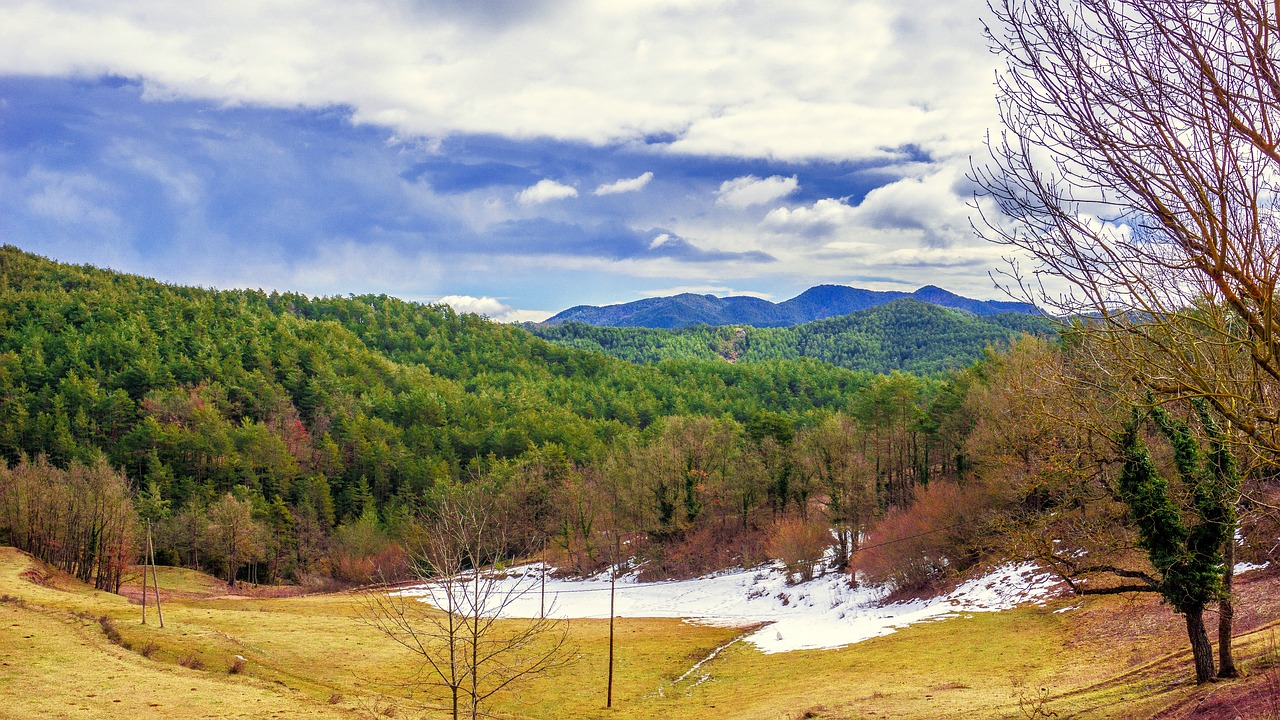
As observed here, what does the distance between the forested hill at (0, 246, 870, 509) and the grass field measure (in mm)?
41048

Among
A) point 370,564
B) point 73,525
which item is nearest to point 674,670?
point 370,564

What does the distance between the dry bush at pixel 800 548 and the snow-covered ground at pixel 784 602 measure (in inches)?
44.3

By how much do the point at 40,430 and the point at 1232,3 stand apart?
12222 centimetres

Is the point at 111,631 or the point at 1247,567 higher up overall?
the point at 1247,567

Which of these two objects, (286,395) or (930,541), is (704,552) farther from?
(286,395)

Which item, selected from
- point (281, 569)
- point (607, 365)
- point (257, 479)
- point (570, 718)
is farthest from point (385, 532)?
point (607, 365)

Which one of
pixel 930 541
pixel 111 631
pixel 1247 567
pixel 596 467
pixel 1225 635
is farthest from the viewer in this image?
pixel 596 467

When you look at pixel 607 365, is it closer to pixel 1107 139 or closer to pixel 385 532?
pixel 385 532

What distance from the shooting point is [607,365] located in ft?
610

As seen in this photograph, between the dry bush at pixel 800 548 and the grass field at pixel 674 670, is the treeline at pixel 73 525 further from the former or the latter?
the dry bush at pixel 800 548

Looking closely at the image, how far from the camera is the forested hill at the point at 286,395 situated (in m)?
91.1

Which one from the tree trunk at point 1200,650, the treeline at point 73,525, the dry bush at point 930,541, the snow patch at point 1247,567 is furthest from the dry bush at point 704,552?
the tree trunk at point 1200,650

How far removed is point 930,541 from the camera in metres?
41.6

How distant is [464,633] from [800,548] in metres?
27.0
